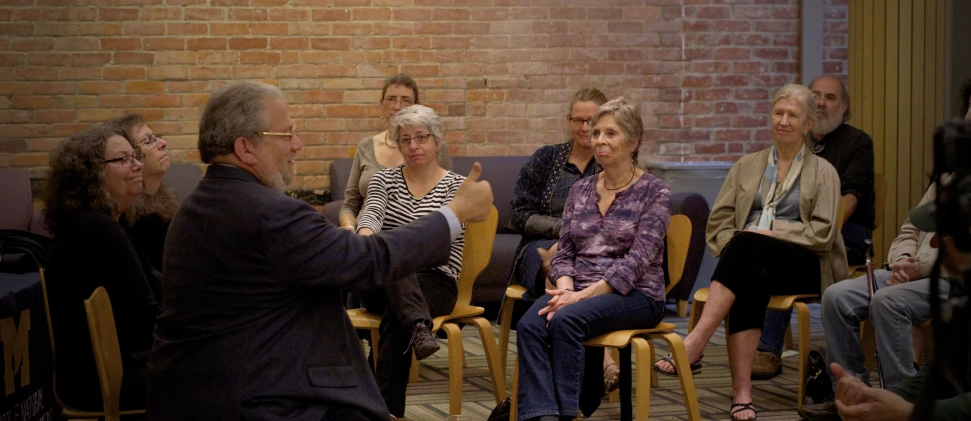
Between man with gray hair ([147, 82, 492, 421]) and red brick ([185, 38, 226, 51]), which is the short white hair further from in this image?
red brick ([185, 38, 226, 51])

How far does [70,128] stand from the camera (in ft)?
19.9

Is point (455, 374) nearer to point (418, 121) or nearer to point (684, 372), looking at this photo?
point (684, 372)

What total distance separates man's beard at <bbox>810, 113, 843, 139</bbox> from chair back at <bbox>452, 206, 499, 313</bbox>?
1630 mm

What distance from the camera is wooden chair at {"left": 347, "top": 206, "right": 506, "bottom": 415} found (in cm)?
349

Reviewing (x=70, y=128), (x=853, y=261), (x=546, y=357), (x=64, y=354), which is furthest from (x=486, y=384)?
(x=70, y=128)

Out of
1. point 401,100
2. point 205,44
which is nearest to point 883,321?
point 401,100

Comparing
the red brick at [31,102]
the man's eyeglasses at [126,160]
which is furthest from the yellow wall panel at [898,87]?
the red brick at [31,102]

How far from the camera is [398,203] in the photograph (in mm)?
3814

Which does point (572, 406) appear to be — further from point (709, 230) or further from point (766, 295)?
point (709, 230)

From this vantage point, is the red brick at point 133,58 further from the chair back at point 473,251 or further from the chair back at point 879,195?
the chair back at point 879,195

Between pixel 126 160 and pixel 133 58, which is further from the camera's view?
pixel 133 58

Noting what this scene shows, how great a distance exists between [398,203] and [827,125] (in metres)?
1.92

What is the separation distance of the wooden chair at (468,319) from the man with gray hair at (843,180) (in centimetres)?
119

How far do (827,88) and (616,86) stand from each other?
2.12 metres
